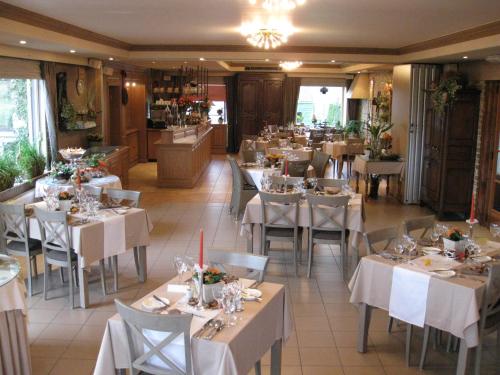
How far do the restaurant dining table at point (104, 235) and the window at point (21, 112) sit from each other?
120 inches

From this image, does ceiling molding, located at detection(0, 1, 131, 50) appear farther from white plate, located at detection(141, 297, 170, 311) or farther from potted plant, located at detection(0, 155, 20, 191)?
white plate, located at detection(141, 297, 170, 311)

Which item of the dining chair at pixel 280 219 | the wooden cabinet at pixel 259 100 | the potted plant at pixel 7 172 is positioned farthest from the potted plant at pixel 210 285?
the wooden cabinet at pixel 259 100

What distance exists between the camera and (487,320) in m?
4.16

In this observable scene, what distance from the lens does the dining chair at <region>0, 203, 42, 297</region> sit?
18.9ft

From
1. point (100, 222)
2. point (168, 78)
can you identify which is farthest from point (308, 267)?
point (168, 78)

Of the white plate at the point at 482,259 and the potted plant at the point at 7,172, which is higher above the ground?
A: the potted plant at the point at 7,172

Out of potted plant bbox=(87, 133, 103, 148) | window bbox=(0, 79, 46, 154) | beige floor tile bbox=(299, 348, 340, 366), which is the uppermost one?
window bbox=(0, 79, 46, 154)

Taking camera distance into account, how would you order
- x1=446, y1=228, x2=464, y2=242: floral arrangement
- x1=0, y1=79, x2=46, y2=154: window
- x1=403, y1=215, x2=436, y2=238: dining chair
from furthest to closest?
x1=0, y1=79, x2=46, y2=154: window, x1=403, y1=215, x2=436, y2=238: dining chair, x1=446, y1=228, x2=464, y2=242: floral arrangement

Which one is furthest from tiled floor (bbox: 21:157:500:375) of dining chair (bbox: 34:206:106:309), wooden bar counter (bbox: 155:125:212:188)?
wooden bar counter (bbox: 155:125:212:188)

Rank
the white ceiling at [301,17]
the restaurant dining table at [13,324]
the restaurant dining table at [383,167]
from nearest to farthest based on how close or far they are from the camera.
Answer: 1. the restaurant dining table at [13,324]
2. the white ceiling at [301,17]
3. the restaurant dining table at [383,167]

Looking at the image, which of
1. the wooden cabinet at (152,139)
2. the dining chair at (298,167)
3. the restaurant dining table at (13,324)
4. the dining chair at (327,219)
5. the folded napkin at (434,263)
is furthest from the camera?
the wooden cabinet at (152,139)

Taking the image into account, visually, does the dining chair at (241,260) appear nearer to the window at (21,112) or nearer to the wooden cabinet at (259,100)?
the window at (21,112)

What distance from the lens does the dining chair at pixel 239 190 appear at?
9.28 meters

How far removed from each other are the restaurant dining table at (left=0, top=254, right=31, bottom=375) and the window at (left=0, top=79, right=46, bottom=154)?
5.35 metres
